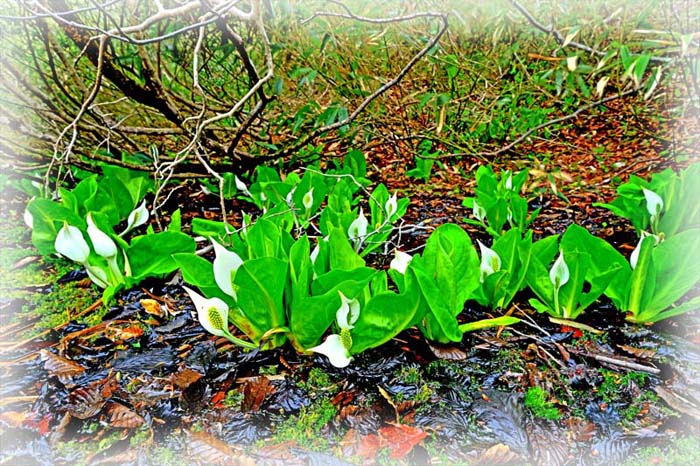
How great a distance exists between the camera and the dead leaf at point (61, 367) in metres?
0.72

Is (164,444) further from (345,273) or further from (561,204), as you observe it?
(561,204)

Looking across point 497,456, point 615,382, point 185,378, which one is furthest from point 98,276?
point 615,382

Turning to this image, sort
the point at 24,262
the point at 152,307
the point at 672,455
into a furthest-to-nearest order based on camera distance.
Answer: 1. the point at 24,262
2. the point at 152,307
3. the point at 672,455

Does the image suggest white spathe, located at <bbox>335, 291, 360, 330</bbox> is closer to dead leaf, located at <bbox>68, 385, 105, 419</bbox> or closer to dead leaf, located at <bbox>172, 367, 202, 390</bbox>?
dead leaf, located at <bbox>172, 367, 202, 390</bbox>

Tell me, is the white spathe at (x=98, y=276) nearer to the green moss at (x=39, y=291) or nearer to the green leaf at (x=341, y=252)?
the green moss at (x=39, y=291)

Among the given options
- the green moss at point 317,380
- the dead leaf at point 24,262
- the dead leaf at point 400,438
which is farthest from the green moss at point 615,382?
the dead leaf at point 24,262

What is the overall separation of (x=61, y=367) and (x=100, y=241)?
208 millimetres

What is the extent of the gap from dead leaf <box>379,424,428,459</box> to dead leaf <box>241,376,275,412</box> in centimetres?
16

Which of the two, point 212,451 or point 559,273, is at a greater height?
point 559,273

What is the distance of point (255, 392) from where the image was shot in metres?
0.68

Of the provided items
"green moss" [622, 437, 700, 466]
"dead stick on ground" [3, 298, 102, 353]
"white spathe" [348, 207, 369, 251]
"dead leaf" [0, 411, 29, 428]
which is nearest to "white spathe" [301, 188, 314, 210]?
"white spathe" [348, 207, 369, 251]

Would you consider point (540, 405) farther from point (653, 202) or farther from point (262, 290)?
point (653, 202)

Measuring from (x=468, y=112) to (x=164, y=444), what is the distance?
1.44 metres

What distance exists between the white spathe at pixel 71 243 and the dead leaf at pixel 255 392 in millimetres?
368
